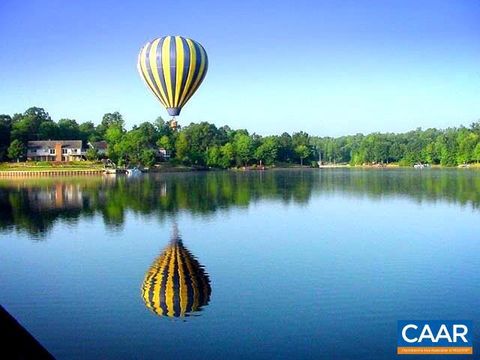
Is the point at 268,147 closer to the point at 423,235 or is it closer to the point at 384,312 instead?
the point at 423,235

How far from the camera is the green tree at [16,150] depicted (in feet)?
208

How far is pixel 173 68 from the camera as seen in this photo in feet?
73.3

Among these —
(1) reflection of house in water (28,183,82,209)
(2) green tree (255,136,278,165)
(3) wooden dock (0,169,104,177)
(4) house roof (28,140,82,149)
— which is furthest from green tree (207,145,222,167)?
(1) reflection of house in water (28,183,82,209)

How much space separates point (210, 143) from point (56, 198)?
52.5 m

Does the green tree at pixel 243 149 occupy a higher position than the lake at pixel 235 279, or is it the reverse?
the green tree at pixel 243 149

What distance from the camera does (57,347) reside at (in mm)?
8023

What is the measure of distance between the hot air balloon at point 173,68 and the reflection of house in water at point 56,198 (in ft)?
25.8

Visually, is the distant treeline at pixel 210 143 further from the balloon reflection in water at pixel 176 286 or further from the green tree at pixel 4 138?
the balloon reflection in water at pixel 176 286

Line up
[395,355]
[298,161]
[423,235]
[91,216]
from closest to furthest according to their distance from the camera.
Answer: [395,355], [423,235], [91,216], [298,161]

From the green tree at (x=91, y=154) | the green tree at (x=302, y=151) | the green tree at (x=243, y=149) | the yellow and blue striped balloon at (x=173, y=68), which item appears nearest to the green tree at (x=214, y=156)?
the green tree at (x=243, y=149)

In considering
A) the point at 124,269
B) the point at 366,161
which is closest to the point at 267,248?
the point at 124,269

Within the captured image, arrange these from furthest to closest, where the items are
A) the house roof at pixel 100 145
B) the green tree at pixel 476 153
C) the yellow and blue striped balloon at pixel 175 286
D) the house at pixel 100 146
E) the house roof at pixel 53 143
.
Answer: the green tree at pixel 476 153 < the house roof at pixel 100 145 < the house at pixel 100 146 < the house roof at pixel 53 143 < the yellow and blue striped balloon at pixel 175 286

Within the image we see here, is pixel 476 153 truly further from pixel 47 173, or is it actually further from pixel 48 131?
pixel 48 131

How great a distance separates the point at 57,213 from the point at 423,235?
49.8 ft
